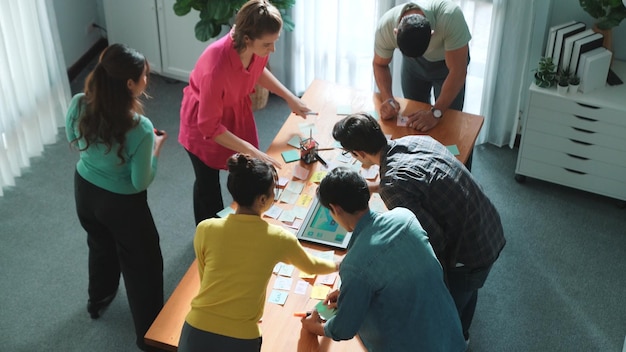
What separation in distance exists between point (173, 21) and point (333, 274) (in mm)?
3123

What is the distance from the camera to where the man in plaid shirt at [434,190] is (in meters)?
2.68

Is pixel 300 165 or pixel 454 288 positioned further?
pixel 300 165

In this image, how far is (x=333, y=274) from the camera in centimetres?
287

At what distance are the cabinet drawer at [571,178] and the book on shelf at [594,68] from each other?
510 mm

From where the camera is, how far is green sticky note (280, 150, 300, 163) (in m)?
3.52

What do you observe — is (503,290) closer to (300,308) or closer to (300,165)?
(300,165)

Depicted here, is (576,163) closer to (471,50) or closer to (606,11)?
(606,11)


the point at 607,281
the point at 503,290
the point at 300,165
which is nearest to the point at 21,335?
the point at 300,165

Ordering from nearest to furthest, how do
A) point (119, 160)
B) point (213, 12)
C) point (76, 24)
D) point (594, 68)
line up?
point (119, 160), point (594, 68), point (213, 12), point (76, 24)

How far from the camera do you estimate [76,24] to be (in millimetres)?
5613

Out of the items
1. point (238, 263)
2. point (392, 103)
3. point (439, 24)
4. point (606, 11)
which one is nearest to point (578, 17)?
point (606, 11)

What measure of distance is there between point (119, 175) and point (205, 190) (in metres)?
0.74

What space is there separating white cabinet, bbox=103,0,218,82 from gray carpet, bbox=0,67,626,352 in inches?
32.8

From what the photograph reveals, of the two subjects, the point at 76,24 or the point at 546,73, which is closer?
the point at 546,73
